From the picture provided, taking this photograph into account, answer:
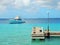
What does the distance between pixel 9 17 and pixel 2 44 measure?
1.26 ft

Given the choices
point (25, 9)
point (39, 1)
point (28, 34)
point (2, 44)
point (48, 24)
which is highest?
point (39, 1)

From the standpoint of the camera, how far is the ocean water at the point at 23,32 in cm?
168

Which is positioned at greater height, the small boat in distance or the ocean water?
the small boat in distance

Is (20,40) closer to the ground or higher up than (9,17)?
closer to the ground

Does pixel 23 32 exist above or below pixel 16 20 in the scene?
below

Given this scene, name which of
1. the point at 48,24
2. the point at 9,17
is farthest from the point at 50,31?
the point at 9,17

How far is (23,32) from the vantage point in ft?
5.60

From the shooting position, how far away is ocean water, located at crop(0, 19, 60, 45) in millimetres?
1681

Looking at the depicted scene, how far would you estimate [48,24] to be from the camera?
1739 mm

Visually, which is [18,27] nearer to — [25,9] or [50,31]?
[25,9]

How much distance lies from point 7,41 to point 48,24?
616mm

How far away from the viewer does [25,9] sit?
1.72 metres

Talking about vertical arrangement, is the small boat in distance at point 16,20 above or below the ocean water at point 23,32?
above

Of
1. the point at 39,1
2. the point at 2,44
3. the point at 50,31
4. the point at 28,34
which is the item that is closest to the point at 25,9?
the point at 39,1
